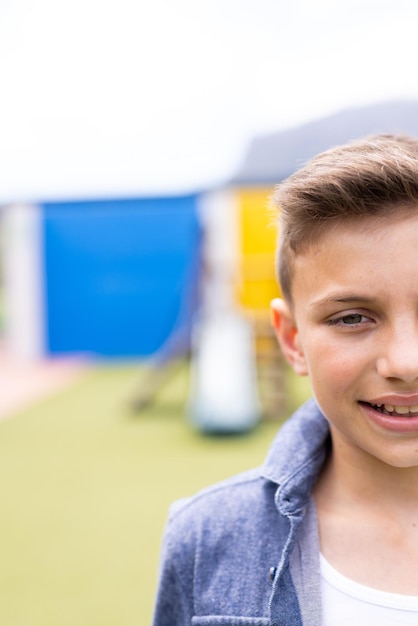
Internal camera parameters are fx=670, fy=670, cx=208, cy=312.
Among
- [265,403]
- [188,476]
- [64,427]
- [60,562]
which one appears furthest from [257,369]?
[60,562]

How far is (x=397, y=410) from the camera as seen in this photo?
2.95ft

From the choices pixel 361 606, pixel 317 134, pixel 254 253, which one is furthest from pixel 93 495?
pixel 317 134

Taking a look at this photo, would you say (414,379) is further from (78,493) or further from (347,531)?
(78,493)

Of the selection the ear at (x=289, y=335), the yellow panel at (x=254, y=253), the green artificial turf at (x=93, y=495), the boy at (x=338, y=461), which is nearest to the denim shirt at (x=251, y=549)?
the boy at (x=338, y=461)

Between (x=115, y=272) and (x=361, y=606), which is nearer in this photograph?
(x=361, y=606)

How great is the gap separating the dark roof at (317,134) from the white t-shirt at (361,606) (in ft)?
26.2

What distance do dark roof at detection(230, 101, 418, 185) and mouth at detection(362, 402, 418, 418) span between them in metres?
7.93

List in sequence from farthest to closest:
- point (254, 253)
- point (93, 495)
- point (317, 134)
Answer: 1. point (317, 134)
2. point (254, 253)
3. point (93, 495)

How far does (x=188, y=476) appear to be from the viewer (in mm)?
3791

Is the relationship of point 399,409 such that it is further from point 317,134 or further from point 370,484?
point 317,134

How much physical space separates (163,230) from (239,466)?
557 cm

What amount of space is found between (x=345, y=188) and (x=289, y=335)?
271 mm

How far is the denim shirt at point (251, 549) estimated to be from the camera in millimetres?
924

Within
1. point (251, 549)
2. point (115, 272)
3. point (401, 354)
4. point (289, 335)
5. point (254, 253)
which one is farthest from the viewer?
point (115, 272)
